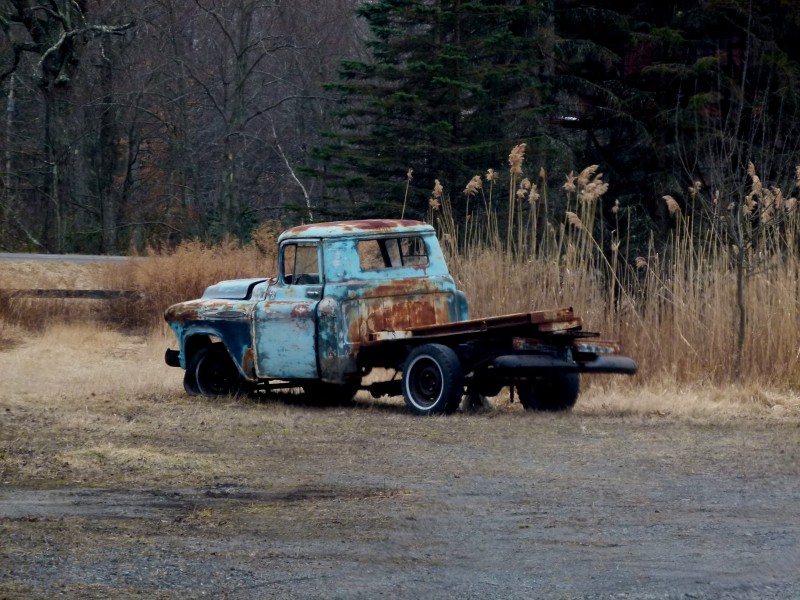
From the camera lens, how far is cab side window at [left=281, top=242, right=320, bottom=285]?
1288 cm

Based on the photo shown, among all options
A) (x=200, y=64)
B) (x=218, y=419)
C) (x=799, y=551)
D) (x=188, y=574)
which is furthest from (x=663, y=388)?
(x=200, y=64)

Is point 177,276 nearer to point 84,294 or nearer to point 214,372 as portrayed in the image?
point 84,294

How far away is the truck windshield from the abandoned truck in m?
0.01

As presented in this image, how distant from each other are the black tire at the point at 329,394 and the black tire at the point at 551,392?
1898 mm

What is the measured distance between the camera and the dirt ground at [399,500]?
5840mm

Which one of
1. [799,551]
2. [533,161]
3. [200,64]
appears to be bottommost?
[799,551]

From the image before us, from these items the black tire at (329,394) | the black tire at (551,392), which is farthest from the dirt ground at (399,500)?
the black tire at (329,394)

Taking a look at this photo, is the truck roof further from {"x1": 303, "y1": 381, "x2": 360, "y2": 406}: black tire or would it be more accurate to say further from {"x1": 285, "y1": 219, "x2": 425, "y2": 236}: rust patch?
{"x1": 303, "y1": 381, "x2": 360, "y2": 406}: black tire

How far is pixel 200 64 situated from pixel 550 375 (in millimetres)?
29141

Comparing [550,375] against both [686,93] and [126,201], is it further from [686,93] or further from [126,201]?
[126,201]

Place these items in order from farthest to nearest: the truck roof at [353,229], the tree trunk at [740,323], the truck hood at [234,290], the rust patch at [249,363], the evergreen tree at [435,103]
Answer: the evergreen tree at [435,103] → the tree trunk at [740,323] → the truck hood at [234,290] → the rust patch at [249,363] → the truck roof at [353,229]

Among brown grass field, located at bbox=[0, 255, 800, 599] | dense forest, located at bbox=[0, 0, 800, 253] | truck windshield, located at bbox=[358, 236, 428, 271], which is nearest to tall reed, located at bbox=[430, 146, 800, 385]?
brown grass field, located at bbox=[0, 255, 800, 599]

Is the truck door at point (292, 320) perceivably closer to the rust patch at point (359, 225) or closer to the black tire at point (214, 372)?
the rust patch at point (359, 225)

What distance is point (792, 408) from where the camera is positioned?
40.7 feet
